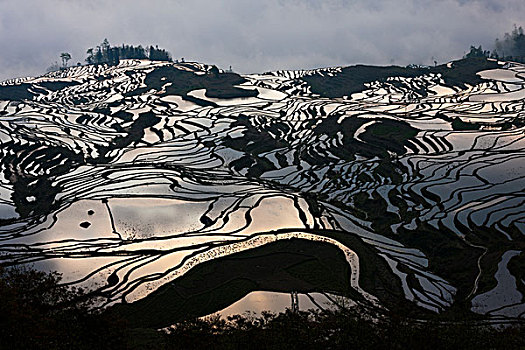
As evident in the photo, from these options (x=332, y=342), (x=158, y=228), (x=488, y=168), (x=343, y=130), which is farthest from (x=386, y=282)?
(x=343, y=130)

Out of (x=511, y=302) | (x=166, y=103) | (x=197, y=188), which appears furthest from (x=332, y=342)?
(x=166, y=103)

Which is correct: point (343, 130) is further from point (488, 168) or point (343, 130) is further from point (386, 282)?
point (386, 282)

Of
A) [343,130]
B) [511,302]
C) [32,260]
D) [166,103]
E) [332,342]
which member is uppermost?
[166,103]

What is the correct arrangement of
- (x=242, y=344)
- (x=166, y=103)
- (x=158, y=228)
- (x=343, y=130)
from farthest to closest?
(x=166, y=103)
(x=343, y=130)
(x=158, y=228)
(x=242, y=344)

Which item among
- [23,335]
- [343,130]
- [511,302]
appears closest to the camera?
[23,335]

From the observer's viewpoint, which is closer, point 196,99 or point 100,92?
point 196,99

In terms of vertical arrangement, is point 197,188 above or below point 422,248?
above
